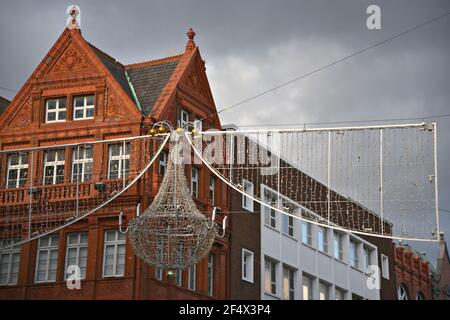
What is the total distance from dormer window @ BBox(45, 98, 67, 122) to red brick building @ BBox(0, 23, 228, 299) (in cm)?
5

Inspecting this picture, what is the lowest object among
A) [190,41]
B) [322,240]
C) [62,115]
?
[322,240]

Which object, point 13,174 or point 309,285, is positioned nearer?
point 13,174

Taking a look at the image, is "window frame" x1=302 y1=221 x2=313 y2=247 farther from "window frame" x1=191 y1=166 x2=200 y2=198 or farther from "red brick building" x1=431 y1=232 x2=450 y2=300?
"red brick building" x1=431 y1=232 x2=450 y2=300

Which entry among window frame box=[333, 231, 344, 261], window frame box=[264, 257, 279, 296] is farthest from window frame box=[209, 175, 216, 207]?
window frame box=[333, 231, 344, 261]

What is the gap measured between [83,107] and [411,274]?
115ft

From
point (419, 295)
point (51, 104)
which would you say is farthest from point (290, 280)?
point (419, 295)

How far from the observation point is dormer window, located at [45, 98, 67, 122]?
45.7 meters

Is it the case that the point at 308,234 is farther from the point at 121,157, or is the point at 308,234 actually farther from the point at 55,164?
the point at 55,164

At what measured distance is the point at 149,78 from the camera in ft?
155

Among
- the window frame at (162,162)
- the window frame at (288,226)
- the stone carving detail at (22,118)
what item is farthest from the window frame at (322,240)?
the stone carving detail at (22,118)
